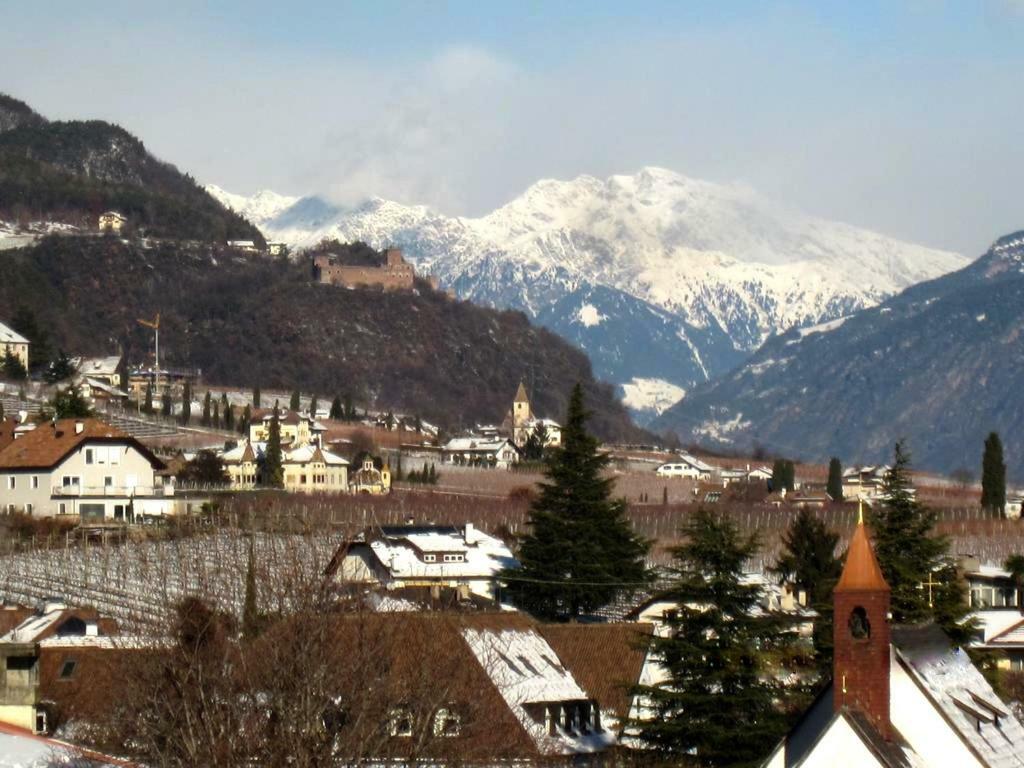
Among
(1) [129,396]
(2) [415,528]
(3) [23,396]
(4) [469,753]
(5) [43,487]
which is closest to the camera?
(4) [469,753]

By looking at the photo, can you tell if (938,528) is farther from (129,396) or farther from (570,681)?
(129,396)

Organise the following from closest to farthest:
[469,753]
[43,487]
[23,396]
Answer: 1. [469,753]
2. [43,487]
3. [23,396]

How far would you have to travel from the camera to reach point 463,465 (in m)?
154

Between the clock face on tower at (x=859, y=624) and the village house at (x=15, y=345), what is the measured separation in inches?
5738

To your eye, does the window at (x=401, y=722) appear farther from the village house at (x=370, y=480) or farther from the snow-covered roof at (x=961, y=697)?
the village house at (x=370, y=480)

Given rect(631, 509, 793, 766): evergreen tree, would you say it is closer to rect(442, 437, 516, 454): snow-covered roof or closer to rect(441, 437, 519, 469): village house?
rect(441, 437, 519, 469): village house

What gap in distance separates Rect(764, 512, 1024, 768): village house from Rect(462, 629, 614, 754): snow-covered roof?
10307 millimetres

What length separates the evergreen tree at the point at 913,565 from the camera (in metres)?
48.0

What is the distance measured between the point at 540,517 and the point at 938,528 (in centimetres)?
2965

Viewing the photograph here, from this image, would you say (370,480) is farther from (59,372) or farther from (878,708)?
(878,708)

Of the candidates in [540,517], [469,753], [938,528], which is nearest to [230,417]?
[938,528]

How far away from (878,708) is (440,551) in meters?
44.5

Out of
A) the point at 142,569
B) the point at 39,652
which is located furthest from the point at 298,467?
the point at 39,652

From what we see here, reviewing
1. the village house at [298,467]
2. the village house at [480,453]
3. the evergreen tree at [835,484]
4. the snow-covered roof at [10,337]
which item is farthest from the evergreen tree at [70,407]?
the snow-covered roof at [10,337]
